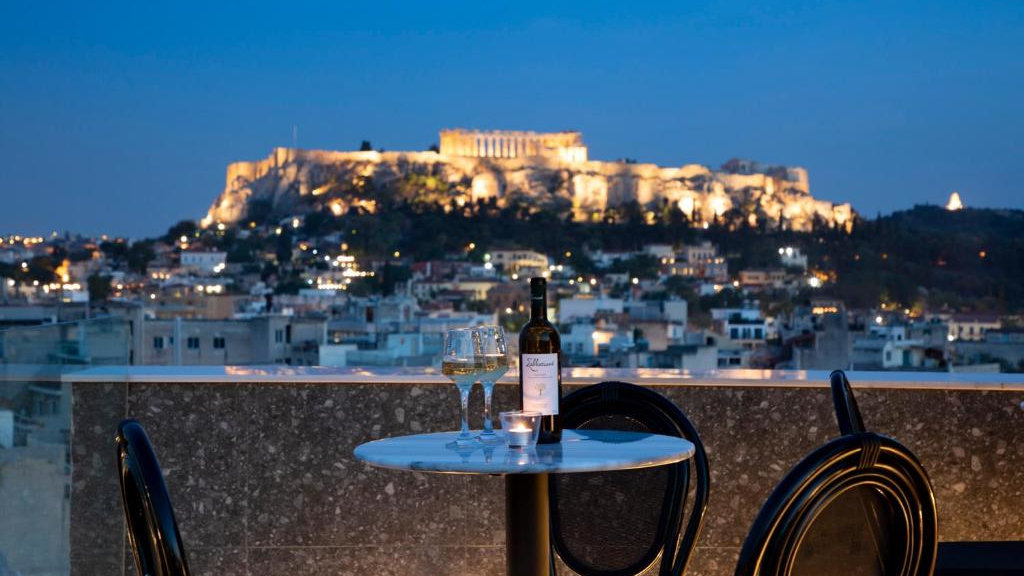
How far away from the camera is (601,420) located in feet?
7.43

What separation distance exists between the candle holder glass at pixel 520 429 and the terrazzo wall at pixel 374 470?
1109 millimetres

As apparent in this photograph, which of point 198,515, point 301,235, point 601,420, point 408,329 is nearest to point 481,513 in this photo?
point 198,515

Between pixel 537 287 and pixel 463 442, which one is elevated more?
pixel 537 287

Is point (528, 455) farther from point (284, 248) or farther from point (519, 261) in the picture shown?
point (284, 248)

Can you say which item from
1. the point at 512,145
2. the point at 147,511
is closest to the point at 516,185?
the point at 512,145

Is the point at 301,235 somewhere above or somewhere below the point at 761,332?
above

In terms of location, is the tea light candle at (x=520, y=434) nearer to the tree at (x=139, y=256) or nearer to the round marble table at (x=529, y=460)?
the round marble table at (x=529, y=460)

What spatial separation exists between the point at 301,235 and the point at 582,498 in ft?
177

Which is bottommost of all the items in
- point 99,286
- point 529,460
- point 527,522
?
point 527,522

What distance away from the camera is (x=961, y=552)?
228 cm

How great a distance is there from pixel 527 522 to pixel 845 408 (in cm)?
51

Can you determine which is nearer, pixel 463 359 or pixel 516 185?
pixel 463 359

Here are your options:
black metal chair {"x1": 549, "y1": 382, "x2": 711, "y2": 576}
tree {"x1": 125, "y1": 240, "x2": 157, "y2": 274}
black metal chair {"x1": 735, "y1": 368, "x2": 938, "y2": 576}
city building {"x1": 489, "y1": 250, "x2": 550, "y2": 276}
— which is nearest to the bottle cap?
black metal chair {"x1": 549, "y1": 382, "x2": 711, "y2": 576}

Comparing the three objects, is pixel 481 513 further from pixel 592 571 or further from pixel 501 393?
pixel 592 571
